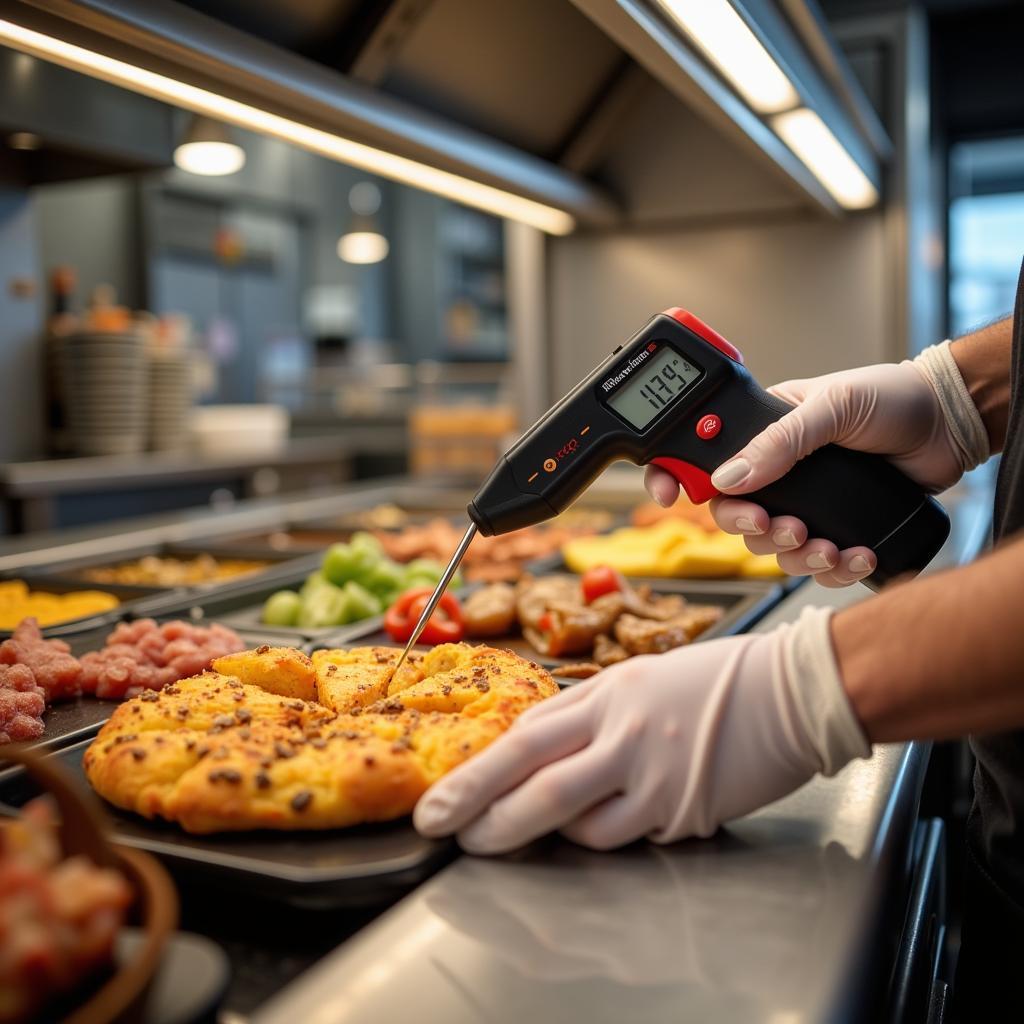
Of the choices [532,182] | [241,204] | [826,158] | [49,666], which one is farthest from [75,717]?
[241,204]

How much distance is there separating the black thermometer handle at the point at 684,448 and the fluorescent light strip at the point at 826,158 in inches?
43.0

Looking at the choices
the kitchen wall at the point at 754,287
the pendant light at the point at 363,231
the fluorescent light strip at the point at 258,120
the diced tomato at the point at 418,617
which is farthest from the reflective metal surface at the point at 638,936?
the pendant light at the point at 363,231

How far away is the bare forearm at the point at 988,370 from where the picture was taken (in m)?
1.45

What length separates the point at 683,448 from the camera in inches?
55.6

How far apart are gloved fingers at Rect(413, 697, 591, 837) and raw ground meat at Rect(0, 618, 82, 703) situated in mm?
693

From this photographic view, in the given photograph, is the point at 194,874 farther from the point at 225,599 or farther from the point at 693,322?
the point at 225,599

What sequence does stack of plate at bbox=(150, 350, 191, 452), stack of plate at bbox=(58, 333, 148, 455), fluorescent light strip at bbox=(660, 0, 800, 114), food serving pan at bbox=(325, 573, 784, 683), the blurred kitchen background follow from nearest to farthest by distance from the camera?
1. fluorescent light strip at bbox=(660, 0, 800, 114)
2. food serving pan at bbox=(325, 573, 784, 683)
3. the blurred kitchen background
4. stack of plate at bbox=(58, 333, 148, 455)
5. stack of plate at bbox=(150, 350, 191, 452)

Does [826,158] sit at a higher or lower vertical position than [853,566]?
higher

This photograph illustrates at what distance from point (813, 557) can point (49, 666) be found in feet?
3.35

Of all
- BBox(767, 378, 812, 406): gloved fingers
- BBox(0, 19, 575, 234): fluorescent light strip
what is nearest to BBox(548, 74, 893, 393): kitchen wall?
BBox(0, 19, 575, 234): fluorescent light strip

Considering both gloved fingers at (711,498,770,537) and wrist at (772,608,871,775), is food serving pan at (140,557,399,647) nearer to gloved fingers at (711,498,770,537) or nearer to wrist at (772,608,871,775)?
gloved fingers at (711,498,770,537)

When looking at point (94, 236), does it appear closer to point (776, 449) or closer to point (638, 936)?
point (776, 449)

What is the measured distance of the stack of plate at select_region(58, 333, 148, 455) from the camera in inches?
177

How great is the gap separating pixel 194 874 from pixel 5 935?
33 cm
